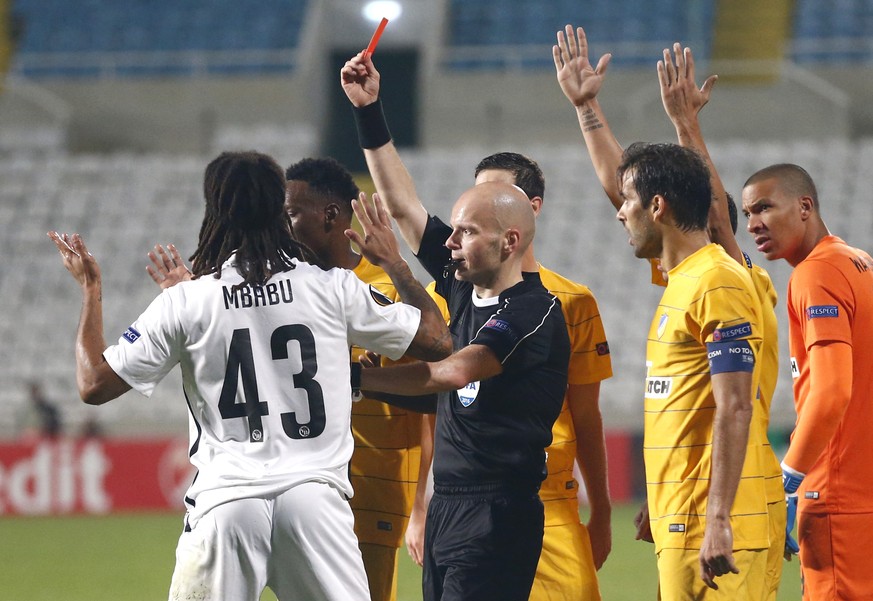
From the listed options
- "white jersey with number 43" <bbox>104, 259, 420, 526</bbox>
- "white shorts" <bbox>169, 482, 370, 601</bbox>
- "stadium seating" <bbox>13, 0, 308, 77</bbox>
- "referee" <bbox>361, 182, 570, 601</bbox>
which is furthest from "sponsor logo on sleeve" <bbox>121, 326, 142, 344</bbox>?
"stadium seating" <bbox>13, 0, 308, 77</bbox>

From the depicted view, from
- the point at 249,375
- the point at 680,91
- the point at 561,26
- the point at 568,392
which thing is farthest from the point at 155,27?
the point at 249,375

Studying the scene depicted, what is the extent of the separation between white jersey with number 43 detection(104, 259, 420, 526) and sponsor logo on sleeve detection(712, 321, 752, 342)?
1.16 metres

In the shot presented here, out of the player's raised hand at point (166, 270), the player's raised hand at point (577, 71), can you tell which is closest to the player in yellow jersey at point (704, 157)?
the player's raised hand at point (577, 71)

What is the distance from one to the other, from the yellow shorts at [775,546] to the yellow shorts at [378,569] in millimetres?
1526

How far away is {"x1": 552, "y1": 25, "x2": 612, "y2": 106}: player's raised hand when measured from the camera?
484 centimetres

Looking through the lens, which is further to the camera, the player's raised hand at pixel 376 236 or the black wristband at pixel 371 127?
the black wristband at pixel 371 127

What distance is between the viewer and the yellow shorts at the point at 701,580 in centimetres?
370

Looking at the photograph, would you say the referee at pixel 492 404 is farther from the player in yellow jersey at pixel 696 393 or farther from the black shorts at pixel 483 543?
the player in yellow jersey at pixel 696 393

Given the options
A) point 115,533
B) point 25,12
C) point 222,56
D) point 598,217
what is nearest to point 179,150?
point 222,56

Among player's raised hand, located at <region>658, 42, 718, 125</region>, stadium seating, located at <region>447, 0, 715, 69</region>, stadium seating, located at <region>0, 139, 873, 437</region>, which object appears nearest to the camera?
player's raised hand, located at <region>658, 42, 718, 125</region>

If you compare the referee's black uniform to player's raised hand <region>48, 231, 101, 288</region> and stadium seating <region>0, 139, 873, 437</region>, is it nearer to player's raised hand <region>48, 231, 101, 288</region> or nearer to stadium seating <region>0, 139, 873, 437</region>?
player's raised hand <region>48, 231, 101, 288</region>

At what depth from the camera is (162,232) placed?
70.7ft

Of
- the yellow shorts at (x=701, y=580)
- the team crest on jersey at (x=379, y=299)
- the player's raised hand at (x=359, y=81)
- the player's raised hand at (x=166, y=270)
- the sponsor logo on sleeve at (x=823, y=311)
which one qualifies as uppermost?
the player's raised hand at (x=359, y=81)

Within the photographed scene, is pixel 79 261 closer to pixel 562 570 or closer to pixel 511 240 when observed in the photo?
pixel 511 240
